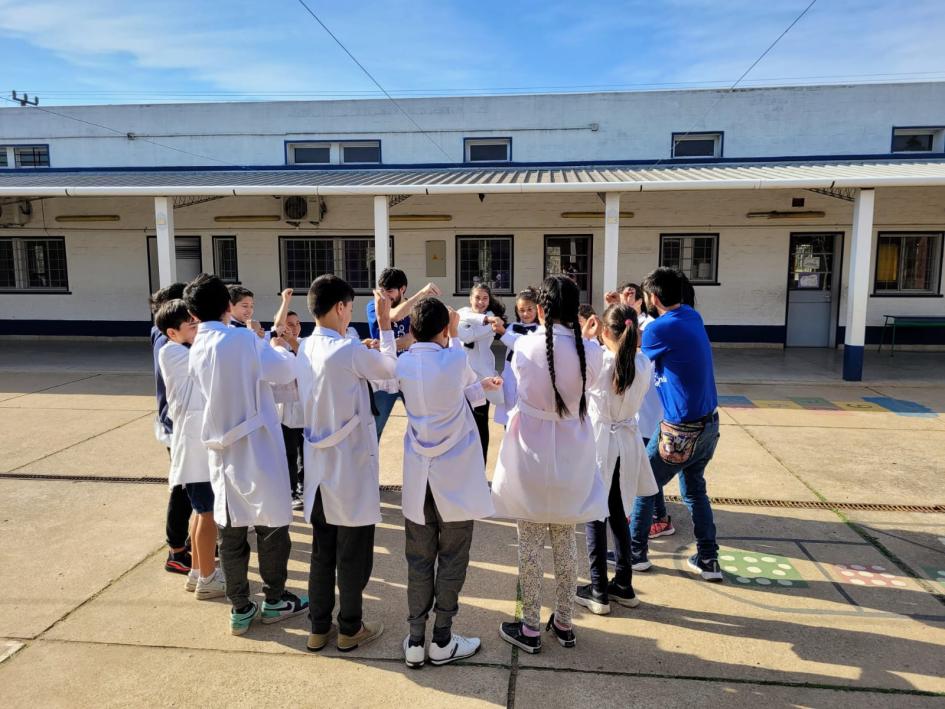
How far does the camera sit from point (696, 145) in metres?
14.0

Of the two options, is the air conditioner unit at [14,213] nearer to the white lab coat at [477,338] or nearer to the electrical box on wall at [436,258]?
the electrical box on wall at [436,258]

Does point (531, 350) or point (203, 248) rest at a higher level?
point (203, 248)

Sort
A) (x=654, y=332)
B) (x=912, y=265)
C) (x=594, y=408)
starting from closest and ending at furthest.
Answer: (x=594, y=408) → (x=654, y=332) → (x=912, y=265)

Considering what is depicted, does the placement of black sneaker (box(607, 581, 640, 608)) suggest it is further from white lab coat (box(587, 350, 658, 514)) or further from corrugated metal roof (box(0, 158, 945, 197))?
corrugated metal roof (box(0, 158, 945, 197))

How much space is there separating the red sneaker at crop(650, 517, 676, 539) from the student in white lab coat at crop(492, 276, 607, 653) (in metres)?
1.39

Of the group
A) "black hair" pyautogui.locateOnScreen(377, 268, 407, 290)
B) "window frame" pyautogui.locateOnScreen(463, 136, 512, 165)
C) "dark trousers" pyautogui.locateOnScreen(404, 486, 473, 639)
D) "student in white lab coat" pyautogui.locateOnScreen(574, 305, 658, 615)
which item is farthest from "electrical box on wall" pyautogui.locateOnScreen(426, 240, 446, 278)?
"dark trousers" pyautogui.locateOnScreen(404, 486, 473, 639)

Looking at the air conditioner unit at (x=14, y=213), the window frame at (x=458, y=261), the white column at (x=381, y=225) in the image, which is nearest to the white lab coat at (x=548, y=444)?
the white column at (x=381, y=225)

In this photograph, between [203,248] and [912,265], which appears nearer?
[912,265]

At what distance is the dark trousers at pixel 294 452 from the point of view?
4.39 metres

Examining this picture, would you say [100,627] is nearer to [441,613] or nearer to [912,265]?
[441,613]

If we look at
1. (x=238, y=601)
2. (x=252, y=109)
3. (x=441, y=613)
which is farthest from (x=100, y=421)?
(x=252, y=109)

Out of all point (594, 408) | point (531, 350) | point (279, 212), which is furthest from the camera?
point (279, 212)

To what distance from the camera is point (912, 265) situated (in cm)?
1204

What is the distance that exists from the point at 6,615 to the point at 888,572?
4.66 meters
